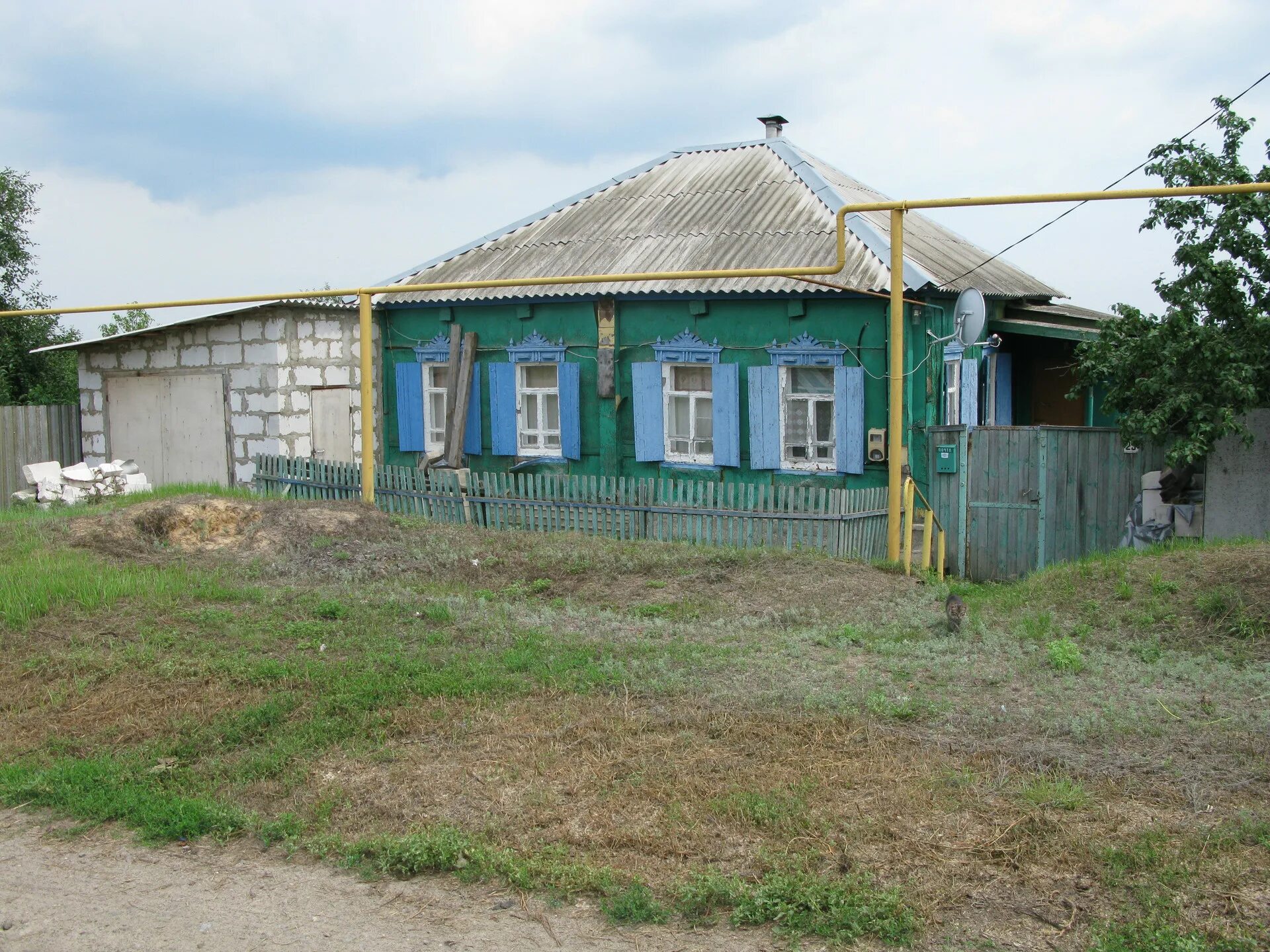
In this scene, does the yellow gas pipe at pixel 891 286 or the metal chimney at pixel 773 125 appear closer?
the yellow gas pipe at pixel 891 286

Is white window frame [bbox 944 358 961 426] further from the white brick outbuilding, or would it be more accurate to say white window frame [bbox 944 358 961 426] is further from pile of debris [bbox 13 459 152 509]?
pile of debris [bbox 13 459 152 509]

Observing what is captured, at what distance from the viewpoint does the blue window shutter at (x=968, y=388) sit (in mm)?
14203

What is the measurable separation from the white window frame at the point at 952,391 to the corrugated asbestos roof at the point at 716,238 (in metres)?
1.02

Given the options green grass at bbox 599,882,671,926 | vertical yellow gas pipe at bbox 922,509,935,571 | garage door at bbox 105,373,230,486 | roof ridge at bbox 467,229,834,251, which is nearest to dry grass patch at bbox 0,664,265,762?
green grass at bbox 599,882,671,926

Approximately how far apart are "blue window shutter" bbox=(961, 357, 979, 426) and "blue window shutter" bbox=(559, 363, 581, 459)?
500cm

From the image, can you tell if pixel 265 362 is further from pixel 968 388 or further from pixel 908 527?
pixel 968 388

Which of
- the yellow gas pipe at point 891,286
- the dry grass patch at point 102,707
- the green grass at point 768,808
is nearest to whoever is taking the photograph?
the green grass at point 768,808

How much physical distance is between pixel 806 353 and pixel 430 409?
19.4 ft

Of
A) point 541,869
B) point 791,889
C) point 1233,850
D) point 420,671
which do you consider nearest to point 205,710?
point 420,671

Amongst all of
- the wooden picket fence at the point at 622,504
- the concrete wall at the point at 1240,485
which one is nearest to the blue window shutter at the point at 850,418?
the wooden picket fence at the point at 622,504

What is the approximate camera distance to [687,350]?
544 inches

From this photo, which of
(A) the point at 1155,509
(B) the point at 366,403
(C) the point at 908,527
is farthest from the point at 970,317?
(B) the point at 366,403

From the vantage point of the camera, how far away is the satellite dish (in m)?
11.7

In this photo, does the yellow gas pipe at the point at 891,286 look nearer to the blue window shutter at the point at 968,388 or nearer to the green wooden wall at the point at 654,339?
the green wooden wall at the point at 654,339
